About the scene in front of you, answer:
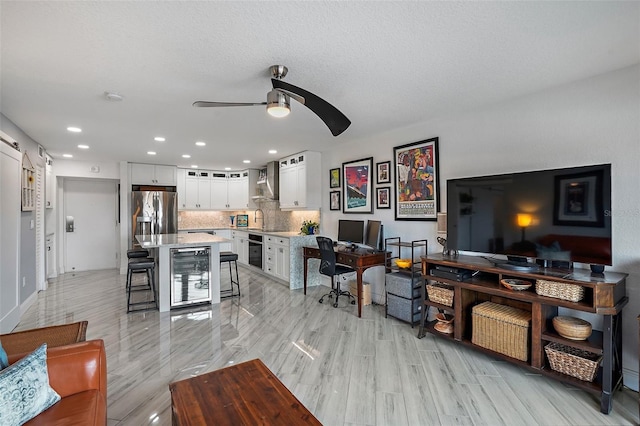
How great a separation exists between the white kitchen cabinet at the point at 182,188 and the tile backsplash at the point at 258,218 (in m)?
0.51

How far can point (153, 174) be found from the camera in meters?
6.88

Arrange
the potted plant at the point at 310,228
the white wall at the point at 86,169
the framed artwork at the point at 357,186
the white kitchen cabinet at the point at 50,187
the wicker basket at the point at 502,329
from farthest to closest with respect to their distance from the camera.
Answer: the white wall at the point at 86,169 < the white kitchen cabinet at the point at 50,187 < the potted plant at the point at 310,228 < the framed artwork at the point at 357,186 < the wicker basket at the point at 502,329

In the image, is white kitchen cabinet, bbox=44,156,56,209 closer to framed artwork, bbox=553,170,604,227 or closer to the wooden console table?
the wooden console table

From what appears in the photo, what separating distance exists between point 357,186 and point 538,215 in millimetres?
2592

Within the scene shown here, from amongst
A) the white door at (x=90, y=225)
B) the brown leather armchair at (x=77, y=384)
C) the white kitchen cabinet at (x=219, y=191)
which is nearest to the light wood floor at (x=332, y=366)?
the brown leather armchair at (x=77, y=384)

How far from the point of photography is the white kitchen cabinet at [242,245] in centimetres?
708

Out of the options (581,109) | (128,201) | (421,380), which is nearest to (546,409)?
(421,380)

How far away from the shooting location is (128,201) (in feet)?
21.4

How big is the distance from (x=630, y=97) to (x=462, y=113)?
1.33 metres

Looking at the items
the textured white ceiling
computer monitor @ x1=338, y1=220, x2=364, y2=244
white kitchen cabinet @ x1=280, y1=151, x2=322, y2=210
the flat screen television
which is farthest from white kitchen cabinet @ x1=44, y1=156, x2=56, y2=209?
the flat screen television

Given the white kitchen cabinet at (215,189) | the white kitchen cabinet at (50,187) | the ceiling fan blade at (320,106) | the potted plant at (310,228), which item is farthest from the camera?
the white kitchen cabinet at (215,189)

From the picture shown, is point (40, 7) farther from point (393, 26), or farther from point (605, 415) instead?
point (605, 415)

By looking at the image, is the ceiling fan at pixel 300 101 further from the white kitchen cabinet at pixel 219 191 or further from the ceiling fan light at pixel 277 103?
the white kitchen cabinet at pixel 219 191

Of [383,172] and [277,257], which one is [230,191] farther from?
[383,172]
